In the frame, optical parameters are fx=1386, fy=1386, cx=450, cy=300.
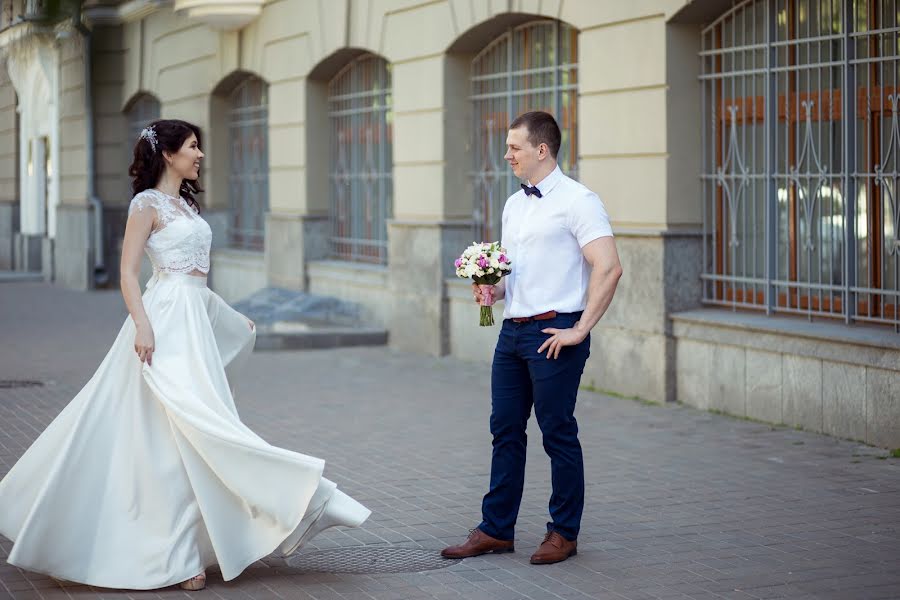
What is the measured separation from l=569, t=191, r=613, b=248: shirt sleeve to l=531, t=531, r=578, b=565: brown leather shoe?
1.20 m

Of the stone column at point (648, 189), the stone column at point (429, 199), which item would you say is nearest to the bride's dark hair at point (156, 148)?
the stone column at point (648, 189)

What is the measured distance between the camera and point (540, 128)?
5680 mm

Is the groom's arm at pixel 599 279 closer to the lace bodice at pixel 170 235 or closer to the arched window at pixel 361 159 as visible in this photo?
the lace bodice at pixel 170 235

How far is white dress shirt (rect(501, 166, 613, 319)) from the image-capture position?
18.2ft

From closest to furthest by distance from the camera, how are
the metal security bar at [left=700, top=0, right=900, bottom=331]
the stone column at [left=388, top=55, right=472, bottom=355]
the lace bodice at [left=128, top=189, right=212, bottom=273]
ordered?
the lace bodice at [left=128, top=189, right=212, bottom=273], the metal security bar at [left=700, top=0, right=900, bottom=331], the stone column at [left=388, top=55, right=472, bottom=355]

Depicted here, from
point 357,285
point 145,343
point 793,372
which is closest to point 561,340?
point 145,343

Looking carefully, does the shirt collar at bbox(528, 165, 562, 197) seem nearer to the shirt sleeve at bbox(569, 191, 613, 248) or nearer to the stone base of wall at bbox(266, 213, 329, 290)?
the shirt sleeve at bbox(569, 191, 613, 248)

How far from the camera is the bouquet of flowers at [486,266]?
18.4ft

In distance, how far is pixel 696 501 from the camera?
6906 mm

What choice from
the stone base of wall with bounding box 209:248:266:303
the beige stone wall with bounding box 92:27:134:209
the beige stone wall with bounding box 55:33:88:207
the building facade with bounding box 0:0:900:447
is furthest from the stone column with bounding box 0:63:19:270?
the building facade with bounding box 0:0:900:447

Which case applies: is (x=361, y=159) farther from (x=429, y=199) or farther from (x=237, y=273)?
(x=237, y=273)

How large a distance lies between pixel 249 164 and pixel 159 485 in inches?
586

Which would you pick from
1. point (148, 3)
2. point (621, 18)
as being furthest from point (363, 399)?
point (148, 3)

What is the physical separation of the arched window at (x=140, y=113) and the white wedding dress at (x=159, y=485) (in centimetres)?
1898
